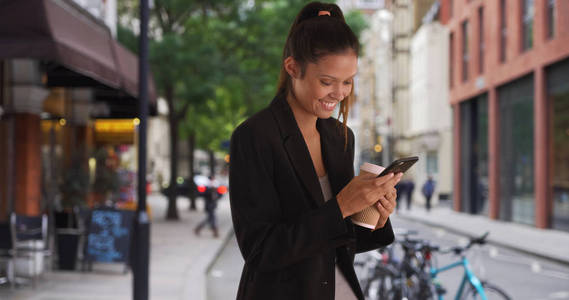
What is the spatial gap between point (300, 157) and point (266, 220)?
8.3 inches

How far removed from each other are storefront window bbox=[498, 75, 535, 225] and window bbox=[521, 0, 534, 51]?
118 cm

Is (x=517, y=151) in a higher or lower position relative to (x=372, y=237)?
higher

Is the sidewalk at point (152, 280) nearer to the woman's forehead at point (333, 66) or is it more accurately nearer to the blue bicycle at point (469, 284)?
the blue bicycle at point (469, 284)

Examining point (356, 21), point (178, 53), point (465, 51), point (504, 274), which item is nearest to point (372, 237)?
point (504, 274)

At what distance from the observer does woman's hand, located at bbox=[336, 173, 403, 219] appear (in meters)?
1.78

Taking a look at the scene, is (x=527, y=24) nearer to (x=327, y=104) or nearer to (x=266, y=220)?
(x=327, y=104)

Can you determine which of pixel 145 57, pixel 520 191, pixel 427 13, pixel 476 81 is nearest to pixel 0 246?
pixel 145 57

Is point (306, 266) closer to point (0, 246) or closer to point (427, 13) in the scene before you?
point (0, 246)

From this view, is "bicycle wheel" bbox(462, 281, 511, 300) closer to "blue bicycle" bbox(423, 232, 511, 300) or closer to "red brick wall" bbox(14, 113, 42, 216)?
"blue bicycle" bbox(423, 232, 511, 300)

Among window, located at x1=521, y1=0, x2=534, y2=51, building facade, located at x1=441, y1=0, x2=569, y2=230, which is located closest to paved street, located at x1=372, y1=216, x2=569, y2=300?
building facade, located at x1=441, y1=0, x2=569, y2=230

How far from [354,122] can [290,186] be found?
8852 cm

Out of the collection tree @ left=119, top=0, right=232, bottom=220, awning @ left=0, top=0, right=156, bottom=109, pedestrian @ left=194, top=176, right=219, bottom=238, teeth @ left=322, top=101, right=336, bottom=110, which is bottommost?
pedestrian @ left=194, top=176, right=219, bottom=238

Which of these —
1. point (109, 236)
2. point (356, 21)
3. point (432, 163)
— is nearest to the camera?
point (109, 236)

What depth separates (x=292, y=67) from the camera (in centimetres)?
197
